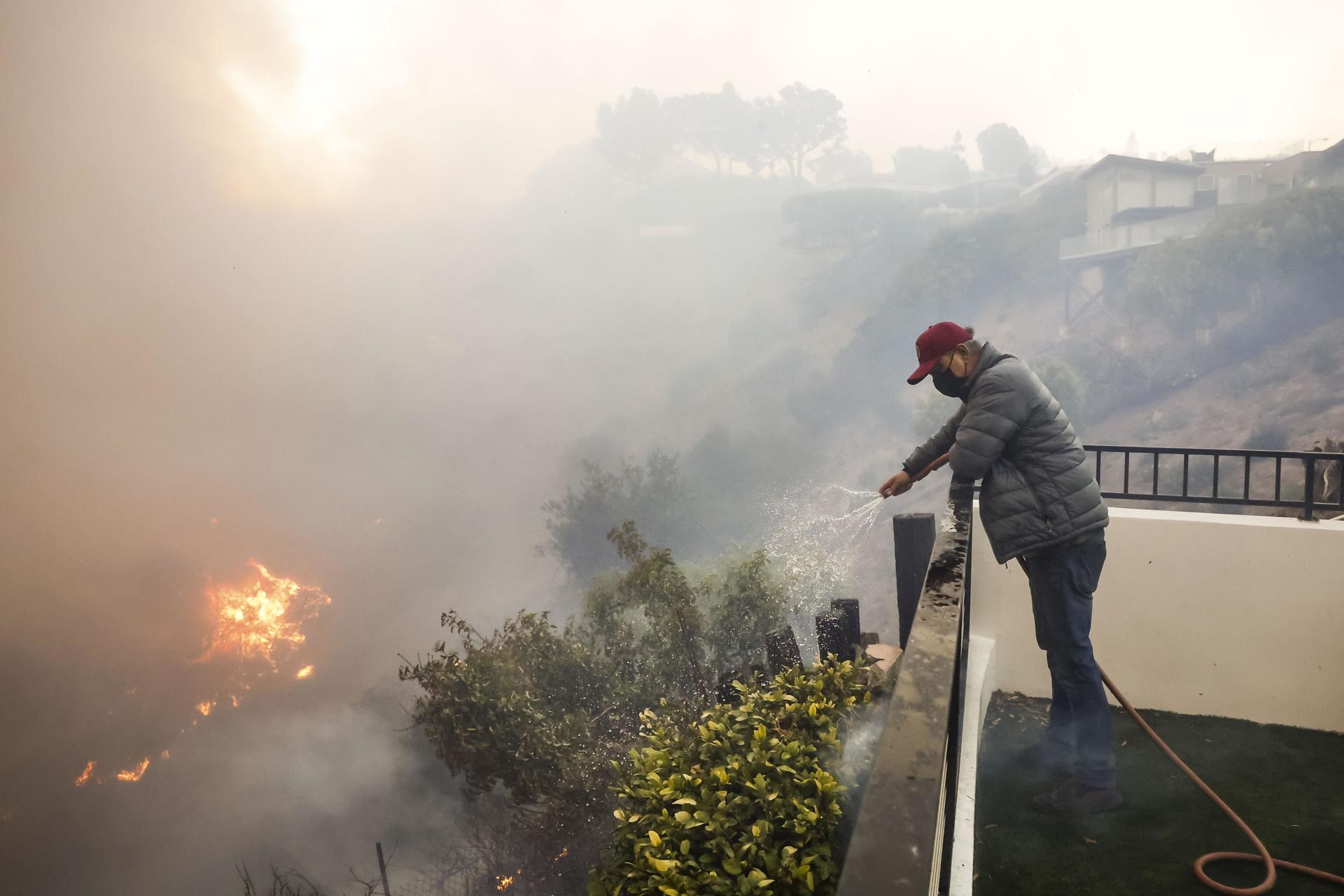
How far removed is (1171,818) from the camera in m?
2.31

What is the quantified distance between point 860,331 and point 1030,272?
9301 millimetres

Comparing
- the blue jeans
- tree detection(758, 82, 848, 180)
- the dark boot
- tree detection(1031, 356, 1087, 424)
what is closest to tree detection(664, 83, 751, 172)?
tree detection(758, 82, 848, 180)

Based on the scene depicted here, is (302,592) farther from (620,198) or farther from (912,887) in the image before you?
(912,887)

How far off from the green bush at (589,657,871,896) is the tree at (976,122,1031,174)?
172 ft

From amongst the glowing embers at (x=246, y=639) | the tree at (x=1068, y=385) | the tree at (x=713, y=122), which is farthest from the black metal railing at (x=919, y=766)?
the tree at (x=713, y=122)

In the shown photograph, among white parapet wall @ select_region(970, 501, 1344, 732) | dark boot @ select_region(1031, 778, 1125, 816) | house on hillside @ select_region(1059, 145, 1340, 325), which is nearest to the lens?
dark boot @ select_region(1031, 778, 1125, 816)

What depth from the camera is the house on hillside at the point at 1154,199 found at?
3428 cm

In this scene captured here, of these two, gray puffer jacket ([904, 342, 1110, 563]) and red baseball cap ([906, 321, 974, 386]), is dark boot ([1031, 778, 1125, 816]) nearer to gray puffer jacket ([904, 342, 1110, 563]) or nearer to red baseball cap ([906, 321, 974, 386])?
gray puffer jacket ([904, 342, 1110, 563])

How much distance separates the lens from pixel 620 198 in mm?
50312

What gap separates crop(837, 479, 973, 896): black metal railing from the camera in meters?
0.89

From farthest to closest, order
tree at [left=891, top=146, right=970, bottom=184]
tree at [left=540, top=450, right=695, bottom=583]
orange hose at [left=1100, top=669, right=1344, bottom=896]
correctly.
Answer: tree at [left=891, top=146, right=970, bottom=184] → tree at [left=540, top=450, right=695, bottom=583] → orange hose at [left=1100, top=669, right=1344, bottom=896]

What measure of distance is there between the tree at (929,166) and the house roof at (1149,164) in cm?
1016

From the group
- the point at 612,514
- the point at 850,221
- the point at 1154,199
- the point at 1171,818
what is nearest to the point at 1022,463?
the point at 1171,818

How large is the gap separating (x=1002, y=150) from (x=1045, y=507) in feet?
175
